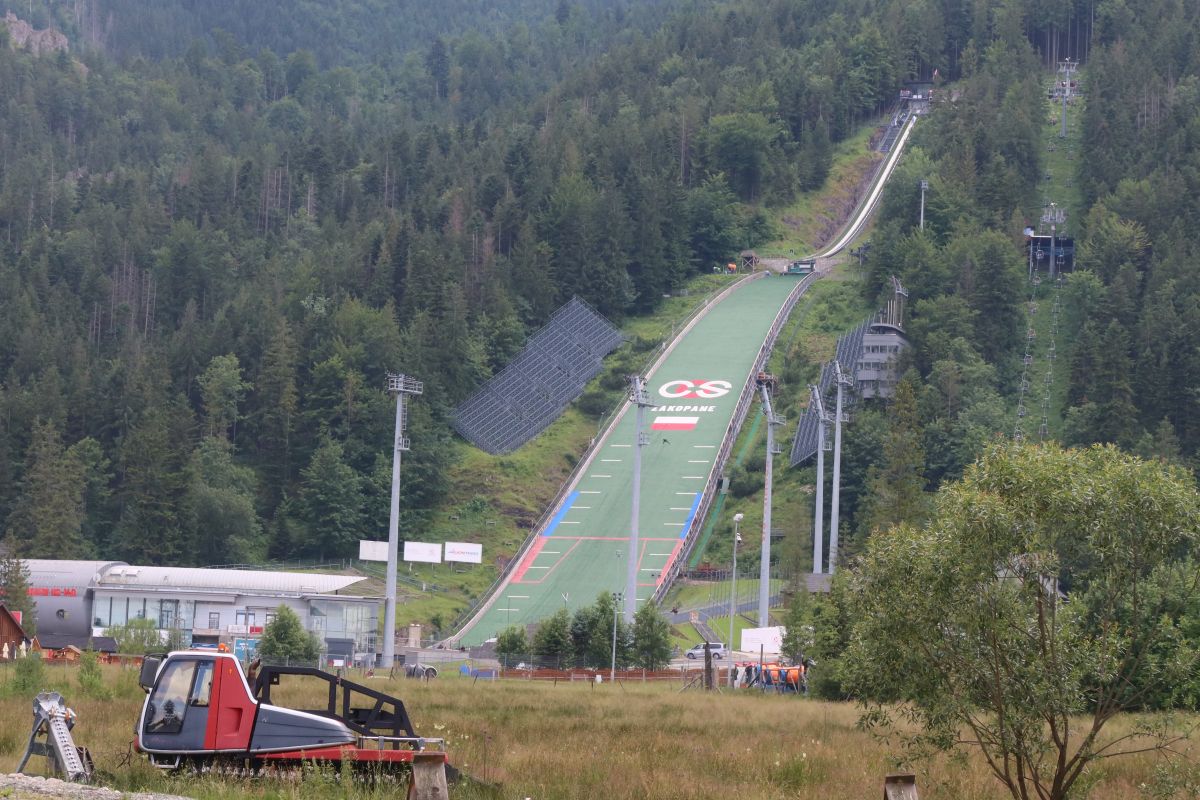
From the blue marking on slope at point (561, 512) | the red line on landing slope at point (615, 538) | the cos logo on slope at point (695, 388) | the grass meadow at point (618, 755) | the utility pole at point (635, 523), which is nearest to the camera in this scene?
the grass meadow at point (618, 755)

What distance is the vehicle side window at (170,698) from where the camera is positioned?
24.4m

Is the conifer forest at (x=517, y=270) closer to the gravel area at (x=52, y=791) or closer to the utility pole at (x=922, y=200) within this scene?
the utility pole at (x=922, y=200)

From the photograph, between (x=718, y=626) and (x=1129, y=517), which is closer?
(x=1129, y=517)

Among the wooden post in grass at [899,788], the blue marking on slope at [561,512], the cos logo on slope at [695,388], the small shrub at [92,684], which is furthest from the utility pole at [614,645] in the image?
the cos logo on slope at [695,388]

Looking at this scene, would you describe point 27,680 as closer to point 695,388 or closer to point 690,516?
point 690,516

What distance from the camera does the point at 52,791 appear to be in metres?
20.6

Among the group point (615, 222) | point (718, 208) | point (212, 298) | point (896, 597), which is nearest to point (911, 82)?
point (718, 208)

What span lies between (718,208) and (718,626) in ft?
253

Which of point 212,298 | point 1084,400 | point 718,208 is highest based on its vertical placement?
point 718,208

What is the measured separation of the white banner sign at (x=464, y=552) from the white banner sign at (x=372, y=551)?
3730 mm

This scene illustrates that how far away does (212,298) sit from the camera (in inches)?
5950

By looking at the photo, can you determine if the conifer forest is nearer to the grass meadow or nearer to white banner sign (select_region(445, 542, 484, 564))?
white banner sign (select_region(445, 542, 484, 564))

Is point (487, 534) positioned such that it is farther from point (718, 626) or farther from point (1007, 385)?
point (1007, 385)

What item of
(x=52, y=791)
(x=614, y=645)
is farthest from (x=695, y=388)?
(x=52, y=791)
